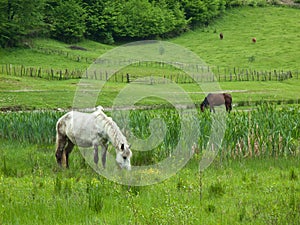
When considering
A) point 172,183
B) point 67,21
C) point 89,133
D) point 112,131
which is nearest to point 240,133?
point 112,131

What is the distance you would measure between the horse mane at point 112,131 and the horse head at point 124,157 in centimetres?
20

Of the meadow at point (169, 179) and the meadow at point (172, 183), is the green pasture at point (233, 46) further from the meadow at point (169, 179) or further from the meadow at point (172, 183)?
the meadow at point (172, 183)

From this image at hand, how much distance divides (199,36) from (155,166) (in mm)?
70288

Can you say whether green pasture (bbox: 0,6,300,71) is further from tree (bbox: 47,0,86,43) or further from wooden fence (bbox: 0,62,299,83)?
wooden fence (bbox: 0,62,299,83)

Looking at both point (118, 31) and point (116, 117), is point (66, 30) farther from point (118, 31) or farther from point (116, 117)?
point (116, 117)

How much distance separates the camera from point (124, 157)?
42.7 feet

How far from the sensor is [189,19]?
88.2 metres

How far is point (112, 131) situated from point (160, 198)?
3967 millimetres

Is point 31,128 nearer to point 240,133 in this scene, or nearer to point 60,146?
point 60,146

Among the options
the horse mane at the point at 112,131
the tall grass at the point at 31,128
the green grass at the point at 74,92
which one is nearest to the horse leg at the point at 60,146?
the horse mane at the point at 112,131

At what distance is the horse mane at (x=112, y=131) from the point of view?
13427mm

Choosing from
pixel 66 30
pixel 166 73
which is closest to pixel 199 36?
pixel 66 30

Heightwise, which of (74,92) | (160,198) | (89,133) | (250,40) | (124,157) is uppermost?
(250,40)

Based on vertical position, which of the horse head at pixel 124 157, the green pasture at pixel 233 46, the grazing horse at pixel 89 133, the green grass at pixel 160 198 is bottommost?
the green grass at pixel 160 198
